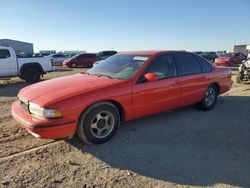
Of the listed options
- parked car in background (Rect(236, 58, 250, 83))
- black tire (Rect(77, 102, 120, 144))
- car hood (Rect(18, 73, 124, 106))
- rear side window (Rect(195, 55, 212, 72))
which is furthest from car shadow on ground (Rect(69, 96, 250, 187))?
parked car in background (Rect(236, 58, 250, 83))

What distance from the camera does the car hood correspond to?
3964 mm

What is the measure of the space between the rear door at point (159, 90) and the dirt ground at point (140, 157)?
422 mm

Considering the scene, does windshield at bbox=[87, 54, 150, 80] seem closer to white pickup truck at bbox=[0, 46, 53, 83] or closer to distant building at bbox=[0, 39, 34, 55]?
white pickup truck at bbox=[0, 46, 53, 83]

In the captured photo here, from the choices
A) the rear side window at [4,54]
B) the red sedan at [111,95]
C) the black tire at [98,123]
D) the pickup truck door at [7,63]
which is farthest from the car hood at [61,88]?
the rear side window at [4,54]

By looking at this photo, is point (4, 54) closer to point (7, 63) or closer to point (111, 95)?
point (7, 63)

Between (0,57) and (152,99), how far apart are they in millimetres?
9737

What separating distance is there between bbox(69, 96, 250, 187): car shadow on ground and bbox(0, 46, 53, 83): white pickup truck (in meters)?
9.03

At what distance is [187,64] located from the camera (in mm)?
5910

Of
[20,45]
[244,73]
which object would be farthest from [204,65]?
[20,45]

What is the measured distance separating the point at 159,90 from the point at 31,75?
9623 millimetres

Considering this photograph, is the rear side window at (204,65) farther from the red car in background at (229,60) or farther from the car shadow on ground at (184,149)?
the red car in background at (229,60)

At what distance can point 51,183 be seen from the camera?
317cm

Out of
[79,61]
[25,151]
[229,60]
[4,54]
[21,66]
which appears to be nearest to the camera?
[25,151]

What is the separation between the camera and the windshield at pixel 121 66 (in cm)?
485
